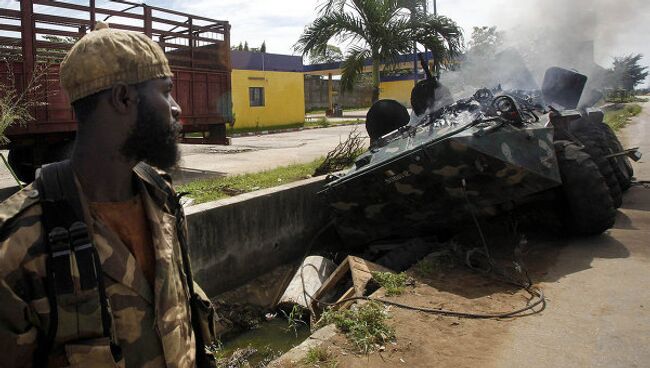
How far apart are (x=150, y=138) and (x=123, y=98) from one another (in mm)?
133

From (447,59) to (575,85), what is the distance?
408 cm

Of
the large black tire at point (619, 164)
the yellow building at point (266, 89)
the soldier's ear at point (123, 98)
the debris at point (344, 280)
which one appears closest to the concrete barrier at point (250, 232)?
the debris at point (344, 280)

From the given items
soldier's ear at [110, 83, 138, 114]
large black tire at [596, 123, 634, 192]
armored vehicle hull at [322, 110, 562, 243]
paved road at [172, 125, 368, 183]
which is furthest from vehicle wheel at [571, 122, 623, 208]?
soldier's ear at [110, 83, 138, 114]

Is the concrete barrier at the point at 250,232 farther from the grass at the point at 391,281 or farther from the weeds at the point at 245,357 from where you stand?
the grass at the point at 391,281

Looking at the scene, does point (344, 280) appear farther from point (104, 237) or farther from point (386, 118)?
point (104, 237)

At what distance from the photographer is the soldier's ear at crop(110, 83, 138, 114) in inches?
59.3

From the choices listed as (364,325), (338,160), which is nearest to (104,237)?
(364,325)

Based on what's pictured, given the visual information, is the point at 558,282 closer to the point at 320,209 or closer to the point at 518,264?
the point at 518,264

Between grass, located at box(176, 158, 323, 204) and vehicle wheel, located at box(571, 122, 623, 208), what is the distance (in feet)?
13.7

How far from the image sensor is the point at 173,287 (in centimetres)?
164

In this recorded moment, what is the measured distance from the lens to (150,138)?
1.57 m

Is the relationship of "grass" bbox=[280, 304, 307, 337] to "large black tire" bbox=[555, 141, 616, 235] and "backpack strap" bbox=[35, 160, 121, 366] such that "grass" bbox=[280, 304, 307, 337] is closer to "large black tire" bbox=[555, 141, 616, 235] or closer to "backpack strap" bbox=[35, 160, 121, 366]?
"large black tire" bbox=[555, 141, 616, 235]

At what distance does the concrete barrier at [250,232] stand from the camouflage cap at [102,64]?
380 centimetres

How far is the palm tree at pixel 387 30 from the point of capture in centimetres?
1150
